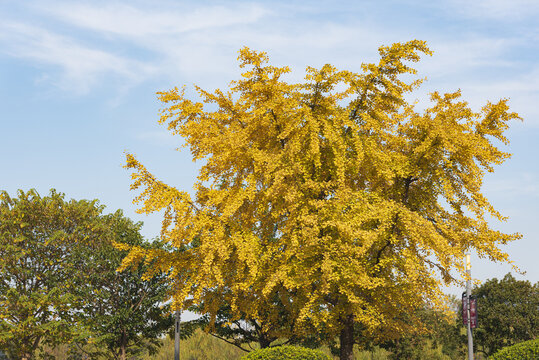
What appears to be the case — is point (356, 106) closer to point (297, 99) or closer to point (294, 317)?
point (297, 99)

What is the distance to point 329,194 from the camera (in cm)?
1736

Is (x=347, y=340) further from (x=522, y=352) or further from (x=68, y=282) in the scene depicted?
(x=68, y=282)

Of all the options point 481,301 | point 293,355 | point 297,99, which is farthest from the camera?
point 481,301

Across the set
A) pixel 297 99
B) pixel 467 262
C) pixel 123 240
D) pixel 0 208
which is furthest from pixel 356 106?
pixel 0 208

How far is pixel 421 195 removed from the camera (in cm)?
1878

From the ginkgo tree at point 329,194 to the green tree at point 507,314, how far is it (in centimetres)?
1819

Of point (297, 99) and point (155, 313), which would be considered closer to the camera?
point (297, 99)

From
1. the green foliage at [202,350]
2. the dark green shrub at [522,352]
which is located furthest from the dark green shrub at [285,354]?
the green foliage at [202,350]

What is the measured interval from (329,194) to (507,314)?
22665 millimetres

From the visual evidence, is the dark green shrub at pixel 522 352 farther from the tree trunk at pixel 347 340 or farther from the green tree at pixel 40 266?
the green tree at pixel 40 266

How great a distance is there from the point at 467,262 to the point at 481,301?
1777cm

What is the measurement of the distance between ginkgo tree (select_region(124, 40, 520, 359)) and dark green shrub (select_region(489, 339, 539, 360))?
259 centimetres

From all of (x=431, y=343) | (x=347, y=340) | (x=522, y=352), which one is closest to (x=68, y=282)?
(x=347, y=340)

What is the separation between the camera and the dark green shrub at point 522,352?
15102 millimetres
